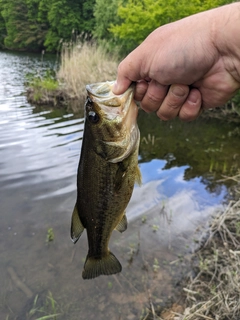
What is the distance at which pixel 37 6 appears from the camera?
1893 inches

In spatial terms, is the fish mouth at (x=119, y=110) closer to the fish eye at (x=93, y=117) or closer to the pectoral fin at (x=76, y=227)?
the fish eye at (x=93, y=117)

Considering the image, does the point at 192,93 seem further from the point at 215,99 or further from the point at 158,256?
the point at 158,256

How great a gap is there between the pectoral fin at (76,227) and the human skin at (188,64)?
879 millimetres

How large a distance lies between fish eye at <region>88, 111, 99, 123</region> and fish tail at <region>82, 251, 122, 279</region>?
1.04 metres

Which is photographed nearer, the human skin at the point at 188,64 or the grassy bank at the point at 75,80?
the human skin at the point at 188,64

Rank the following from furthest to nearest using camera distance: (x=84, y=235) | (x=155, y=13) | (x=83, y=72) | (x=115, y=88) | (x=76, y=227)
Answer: (x=155, y=13) → (x=83, y=72) → (x=84, y=235) → (x=76, y=227) → (x=115, y=88)

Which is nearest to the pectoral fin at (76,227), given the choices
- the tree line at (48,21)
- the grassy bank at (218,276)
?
the grassy bank at (218,276)

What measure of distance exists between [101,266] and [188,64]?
1542 mm

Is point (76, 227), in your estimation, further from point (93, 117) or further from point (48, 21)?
point (48, 21)

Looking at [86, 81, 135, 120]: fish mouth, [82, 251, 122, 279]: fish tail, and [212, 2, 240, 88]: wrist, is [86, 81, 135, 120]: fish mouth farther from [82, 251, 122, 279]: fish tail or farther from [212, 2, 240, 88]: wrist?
Result: [82, 251, 122, 279]: fish tail

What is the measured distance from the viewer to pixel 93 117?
1.96 metres

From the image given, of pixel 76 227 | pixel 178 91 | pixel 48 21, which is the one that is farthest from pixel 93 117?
pixel 48 21

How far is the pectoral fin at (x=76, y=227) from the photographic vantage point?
215 cm

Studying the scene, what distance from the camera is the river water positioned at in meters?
3.81
